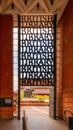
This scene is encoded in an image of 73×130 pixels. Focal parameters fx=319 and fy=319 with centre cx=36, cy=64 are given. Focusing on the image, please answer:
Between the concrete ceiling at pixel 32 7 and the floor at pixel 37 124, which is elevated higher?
the concrete ceiling at pixel 32 7

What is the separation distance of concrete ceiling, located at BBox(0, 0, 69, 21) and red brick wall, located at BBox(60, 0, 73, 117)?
48 cm

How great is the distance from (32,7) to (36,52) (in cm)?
202

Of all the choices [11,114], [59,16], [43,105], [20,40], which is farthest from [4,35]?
[43,105]

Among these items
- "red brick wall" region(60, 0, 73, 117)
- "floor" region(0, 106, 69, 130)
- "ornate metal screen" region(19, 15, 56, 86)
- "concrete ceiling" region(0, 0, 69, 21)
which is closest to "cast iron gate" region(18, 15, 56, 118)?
"ornate metal screen" region(19, 15, 56, 86)

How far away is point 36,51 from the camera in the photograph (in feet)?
47.5

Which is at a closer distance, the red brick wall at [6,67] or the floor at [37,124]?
the floor at [37,124]

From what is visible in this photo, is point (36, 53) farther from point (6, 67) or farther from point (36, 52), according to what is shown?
point (6, 67)

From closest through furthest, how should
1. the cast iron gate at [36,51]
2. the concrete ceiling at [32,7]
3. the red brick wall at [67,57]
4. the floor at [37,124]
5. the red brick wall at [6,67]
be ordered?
the floor at [37,124] < the red brick wall at [67,57] < the concrete ceiling at [32,7] < the red brick wall at [6,67] < the cast iron gate at [36,51]

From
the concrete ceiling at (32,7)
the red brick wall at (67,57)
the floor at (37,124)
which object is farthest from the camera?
the concrete ceiling at (32,7)

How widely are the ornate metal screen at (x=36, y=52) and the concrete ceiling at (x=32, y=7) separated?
1.25 ft

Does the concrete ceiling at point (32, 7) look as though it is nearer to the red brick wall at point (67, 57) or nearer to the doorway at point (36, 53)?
the doorway at point (36, 53)

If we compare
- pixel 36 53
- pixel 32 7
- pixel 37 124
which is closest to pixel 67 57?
pixel 36 53

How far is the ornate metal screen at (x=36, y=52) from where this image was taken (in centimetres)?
1442

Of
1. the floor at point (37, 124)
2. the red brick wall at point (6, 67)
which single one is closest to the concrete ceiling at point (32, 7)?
the red brick wall at point (6, 67)
